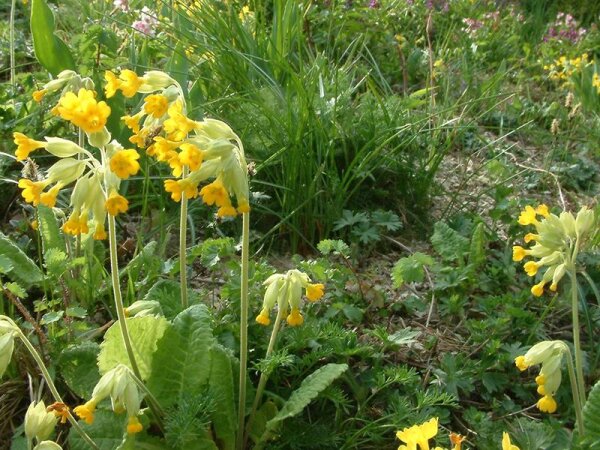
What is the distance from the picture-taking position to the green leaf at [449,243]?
270cm

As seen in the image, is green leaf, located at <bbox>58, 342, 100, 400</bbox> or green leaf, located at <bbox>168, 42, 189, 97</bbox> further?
green leaf, located at <bbox>168, 42, 189, 97</bbox>

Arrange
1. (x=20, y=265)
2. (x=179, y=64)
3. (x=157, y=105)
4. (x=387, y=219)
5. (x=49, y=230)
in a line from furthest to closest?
(x=179, y=64) → (x=387, y=219) → (x=49, y=230) → (x=20, y=265) → (x=157, y=105)

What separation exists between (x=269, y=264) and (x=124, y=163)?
141 cm

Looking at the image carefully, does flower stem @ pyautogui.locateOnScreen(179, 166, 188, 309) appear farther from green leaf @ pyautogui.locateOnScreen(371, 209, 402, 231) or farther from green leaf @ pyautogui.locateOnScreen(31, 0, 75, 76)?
green leaf @ pyautogui.locateOnScreen(31, 0, 75, 76)

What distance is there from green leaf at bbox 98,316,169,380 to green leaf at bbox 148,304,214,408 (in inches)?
1.1

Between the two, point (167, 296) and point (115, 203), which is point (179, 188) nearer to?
point (115, 203)

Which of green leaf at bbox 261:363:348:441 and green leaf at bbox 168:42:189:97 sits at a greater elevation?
green leaf at bbox 168:42:189:97

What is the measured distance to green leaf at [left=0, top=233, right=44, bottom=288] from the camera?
2.30 meters

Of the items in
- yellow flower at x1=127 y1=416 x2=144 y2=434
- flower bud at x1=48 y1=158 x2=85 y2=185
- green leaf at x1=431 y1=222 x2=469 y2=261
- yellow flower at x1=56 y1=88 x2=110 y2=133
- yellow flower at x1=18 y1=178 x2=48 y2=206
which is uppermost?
yellow flower at x1=56 y1=88 x2=110 y2=133

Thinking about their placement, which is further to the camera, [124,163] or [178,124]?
[178,124]

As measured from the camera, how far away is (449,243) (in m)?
2.73

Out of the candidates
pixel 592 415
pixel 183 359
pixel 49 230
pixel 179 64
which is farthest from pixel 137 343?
pixel 179 64

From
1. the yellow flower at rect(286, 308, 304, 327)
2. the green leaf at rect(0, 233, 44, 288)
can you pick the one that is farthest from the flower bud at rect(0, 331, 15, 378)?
the green leaf at rect(0, 233, 44, 288)

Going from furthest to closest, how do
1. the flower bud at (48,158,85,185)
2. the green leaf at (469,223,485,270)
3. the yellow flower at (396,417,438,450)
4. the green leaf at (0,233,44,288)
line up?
the green leaf at (469,223,485,270)
the green leaf at (0,233,44,288)
the flower bud at (48,158,85,185)
the yellow flower at (396,417,438,450)
